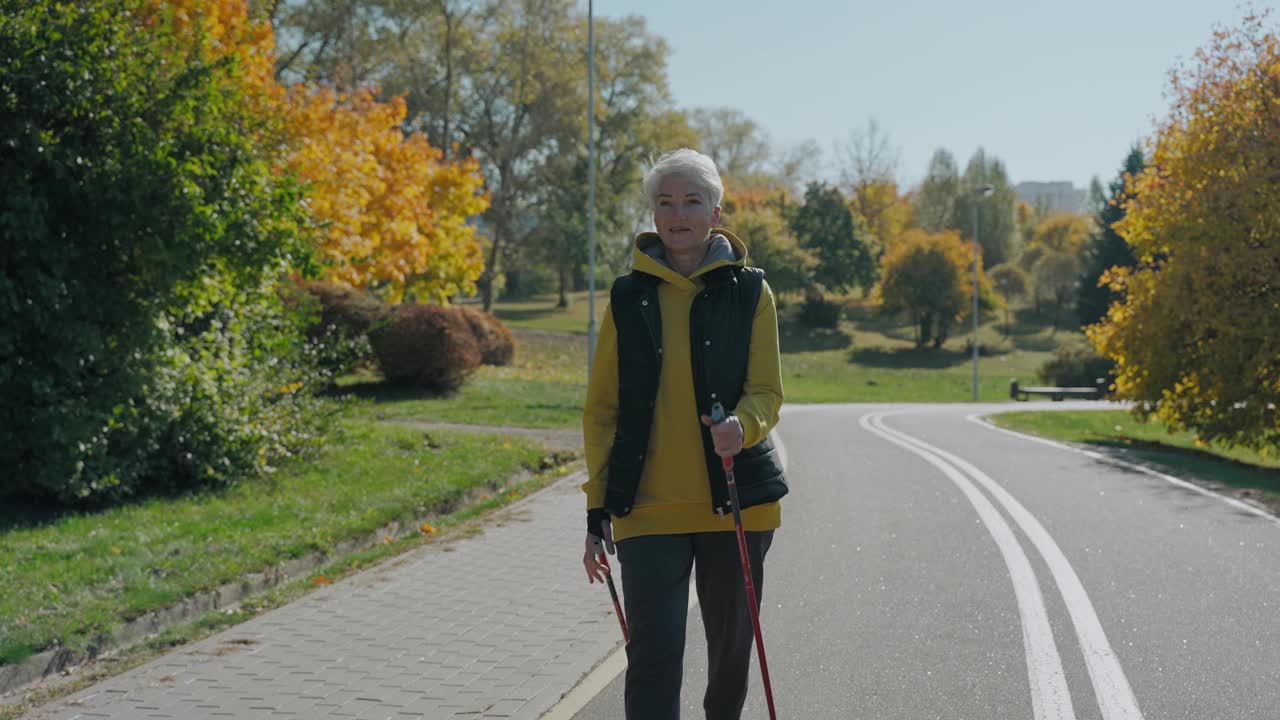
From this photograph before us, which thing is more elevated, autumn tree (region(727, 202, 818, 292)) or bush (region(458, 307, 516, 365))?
autumn tree (region(727, 202, 818, 292))

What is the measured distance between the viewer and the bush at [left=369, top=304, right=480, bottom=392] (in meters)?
22.6

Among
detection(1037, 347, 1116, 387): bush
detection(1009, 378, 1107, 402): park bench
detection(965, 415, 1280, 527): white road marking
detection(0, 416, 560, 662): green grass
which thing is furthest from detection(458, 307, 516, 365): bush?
detection(1037, 347, 1116, 387): bush

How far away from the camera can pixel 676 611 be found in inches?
142

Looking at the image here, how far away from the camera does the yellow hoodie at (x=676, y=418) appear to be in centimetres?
360

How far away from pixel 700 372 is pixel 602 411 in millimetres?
346

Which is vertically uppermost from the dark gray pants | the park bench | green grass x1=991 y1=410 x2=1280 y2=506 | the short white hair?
the short white hair

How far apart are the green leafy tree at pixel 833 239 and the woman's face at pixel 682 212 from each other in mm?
64824

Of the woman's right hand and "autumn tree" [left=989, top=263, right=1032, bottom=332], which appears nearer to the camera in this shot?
the woman's right hand

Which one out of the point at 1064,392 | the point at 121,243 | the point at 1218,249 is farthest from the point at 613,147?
the point at 121,243

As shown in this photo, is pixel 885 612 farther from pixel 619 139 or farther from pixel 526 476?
pixel 619 139

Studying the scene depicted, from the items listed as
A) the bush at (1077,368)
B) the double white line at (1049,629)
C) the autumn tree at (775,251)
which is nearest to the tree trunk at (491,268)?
the autumn tree at (775,251)

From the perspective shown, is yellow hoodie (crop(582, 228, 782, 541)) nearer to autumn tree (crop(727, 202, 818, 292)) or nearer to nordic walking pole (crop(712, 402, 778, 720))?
nordic walking pole (crop(712, 402, 778, 720))

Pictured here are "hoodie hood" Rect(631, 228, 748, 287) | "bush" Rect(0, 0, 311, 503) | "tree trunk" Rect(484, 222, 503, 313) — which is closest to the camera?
"hoodie hood" Rect(631, 228, 748, 287)

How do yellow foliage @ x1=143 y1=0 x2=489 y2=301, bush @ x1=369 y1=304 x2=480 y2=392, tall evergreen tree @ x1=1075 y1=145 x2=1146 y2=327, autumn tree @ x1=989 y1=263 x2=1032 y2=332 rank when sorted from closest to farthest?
1. yellow foliage @ x1=143 y1=0 x2=489 y2=301
2. bush @ x1=369 y1=304 x2=480 y2=392
3. tall evergreen tree @ x1=1075 y1=145 x2=1146 y2=327
4. autumn tree @ x1=989 y1=263 x2=1032 y2=332
